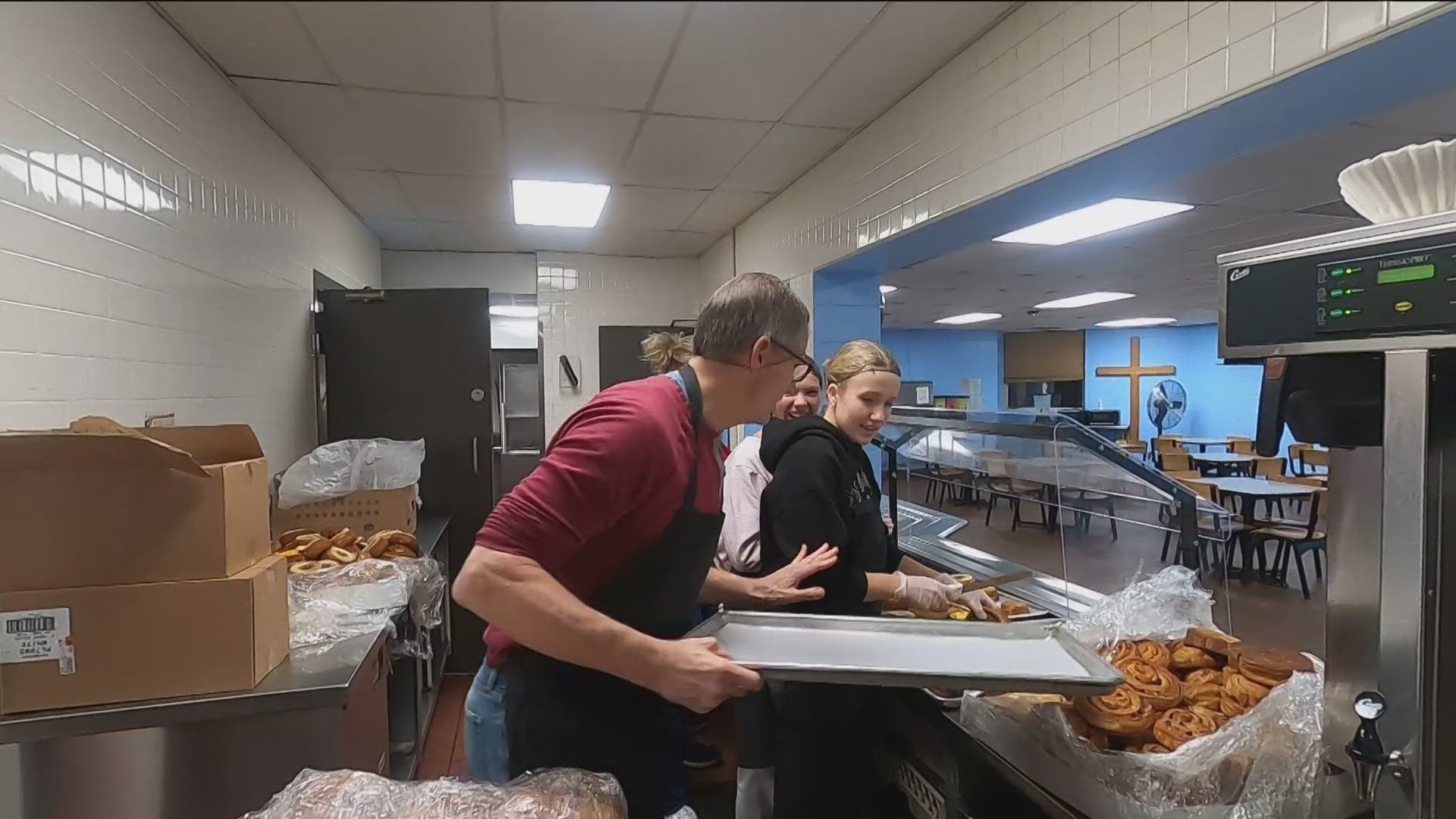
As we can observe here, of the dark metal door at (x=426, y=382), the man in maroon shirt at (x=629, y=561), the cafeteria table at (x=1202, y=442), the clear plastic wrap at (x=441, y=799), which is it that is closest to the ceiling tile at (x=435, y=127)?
the man in maroon shirt at (x=629, y=561)

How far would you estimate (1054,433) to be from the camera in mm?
2111

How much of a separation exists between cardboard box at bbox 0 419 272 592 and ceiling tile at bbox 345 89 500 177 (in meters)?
0.96

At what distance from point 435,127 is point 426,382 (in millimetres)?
3351

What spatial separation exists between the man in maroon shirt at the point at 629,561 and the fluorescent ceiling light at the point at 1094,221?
2607mm

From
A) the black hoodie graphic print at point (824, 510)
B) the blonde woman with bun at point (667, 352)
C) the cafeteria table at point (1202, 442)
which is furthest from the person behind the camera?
the cafeteria table at point (1202, 442)

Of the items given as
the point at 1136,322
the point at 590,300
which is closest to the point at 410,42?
the point at 590,300

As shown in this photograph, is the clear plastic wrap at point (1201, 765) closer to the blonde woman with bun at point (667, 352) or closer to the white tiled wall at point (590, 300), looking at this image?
the blonde woman with bun at point (667, 352)

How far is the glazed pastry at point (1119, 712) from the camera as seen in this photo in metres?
1.17

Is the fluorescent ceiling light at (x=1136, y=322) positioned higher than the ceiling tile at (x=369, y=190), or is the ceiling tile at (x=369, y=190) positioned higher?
the fluorescent ceiling light at (x=1136, y=322)

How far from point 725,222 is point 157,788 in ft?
8.46

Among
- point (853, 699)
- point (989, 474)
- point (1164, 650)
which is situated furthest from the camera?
point (989, 474)

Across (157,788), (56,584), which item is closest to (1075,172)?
(56,584)

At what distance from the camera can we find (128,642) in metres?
1.30

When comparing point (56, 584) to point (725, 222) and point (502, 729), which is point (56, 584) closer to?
point (502, 729)
